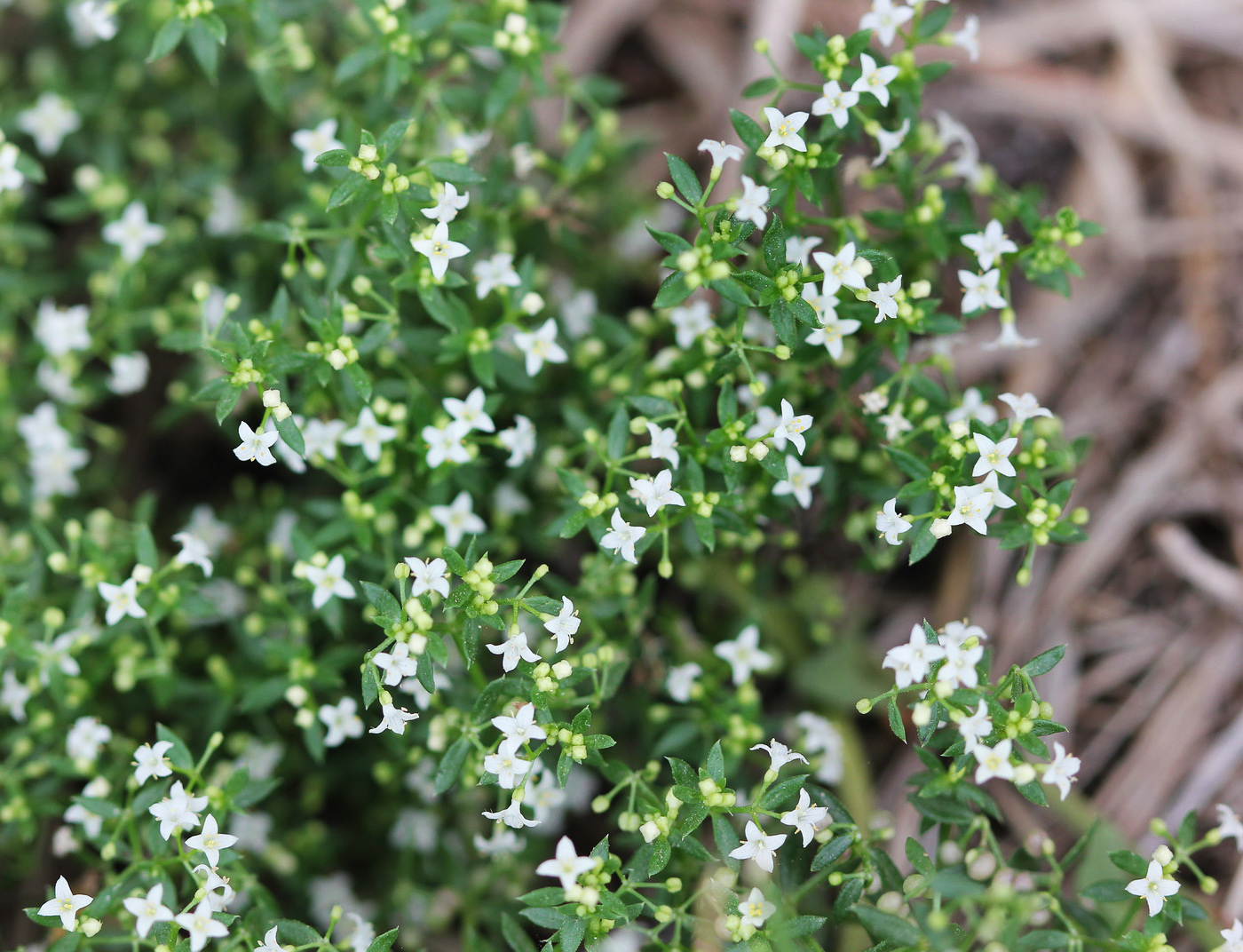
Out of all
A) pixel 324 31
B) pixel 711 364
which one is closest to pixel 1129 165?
pixel 711 364

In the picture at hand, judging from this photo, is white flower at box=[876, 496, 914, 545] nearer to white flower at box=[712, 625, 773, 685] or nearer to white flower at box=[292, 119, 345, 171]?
white flower at box=[712, 625, 773, 685]

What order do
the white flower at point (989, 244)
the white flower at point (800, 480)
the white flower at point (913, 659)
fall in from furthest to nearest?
the white flower at point (800, 480) < the white flower at point (989, 244) < the white flower at point (913, 659)

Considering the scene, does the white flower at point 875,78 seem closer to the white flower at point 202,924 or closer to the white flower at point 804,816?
the white flower at point 804,816

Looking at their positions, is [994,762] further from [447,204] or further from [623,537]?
[447,204]

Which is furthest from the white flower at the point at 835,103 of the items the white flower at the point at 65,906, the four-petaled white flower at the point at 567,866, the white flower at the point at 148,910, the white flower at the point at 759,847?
the white flower at the point at 65,906

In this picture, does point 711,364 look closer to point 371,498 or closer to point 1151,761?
point 371,498

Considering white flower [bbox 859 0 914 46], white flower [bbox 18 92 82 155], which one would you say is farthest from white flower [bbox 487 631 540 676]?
white flower [bbox 18 92 82 155]

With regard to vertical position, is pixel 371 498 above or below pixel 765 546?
above

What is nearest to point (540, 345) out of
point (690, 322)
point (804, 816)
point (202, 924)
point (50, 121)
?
point (690, 322)
